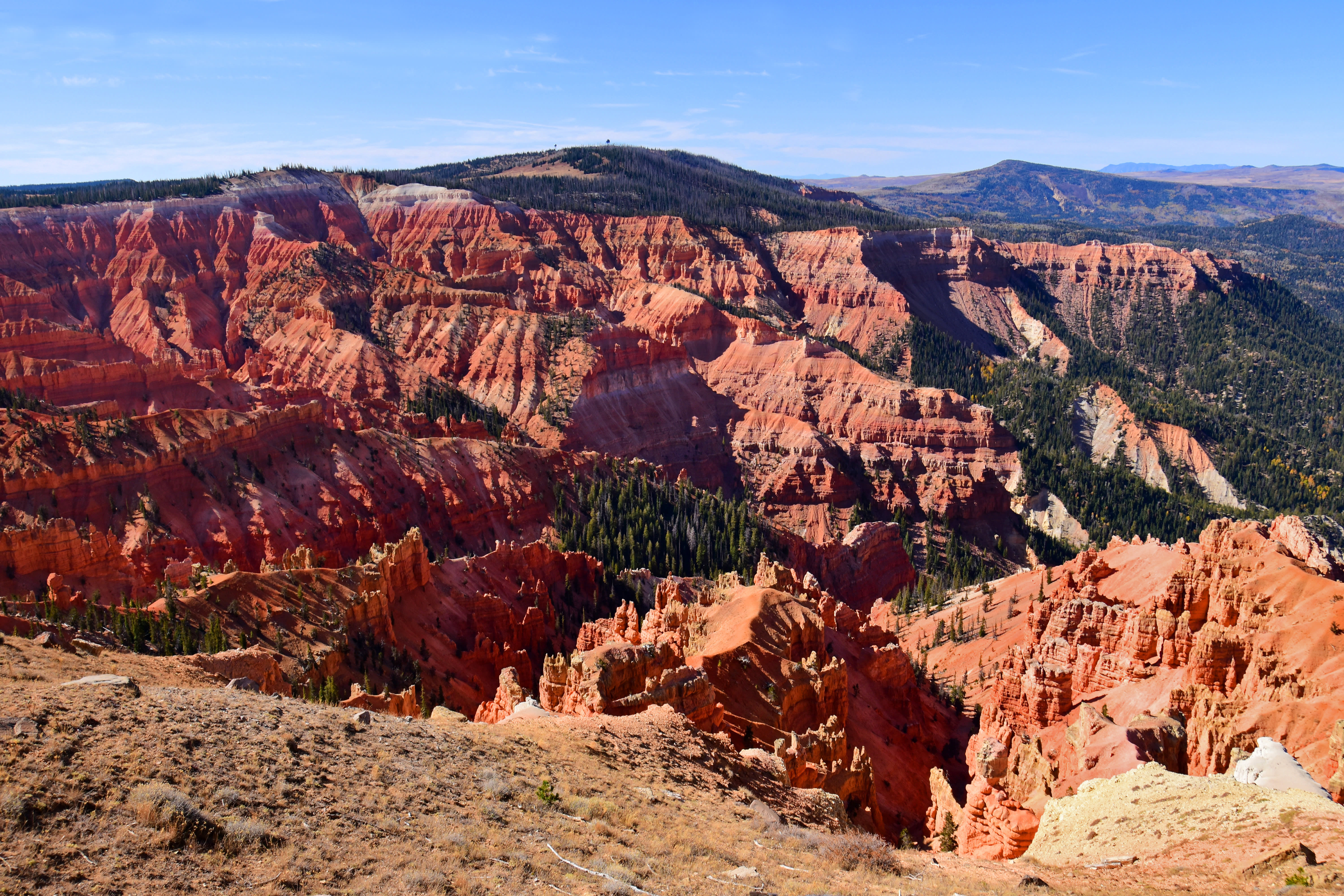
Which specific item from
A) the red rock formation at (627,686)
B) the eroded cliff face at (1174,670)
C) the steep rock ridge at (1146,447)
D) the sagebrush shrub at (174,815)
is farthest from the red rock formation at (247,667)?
the steep rock ridge at (1146,447)

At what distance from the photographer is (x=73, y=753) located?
17.8 m

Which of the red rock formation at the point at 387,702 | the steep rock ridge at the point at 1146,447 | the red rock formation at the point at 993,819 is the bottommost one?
the steep rock ridge at the point at 1146,447

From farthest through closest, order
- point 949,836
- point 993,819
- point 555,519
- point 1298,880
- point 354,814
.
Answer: point 555,519 < point 949,836 < point 993,819 < point 354,814 < point 1298,880

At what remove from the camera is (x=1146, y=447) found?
139500mm

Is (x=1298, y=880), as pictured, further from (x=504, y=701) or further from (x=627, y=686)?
(x=504, y=701)

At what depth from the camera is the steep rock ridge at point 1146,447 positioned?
5226 inches

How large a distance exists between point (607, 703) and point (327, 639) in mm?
18404

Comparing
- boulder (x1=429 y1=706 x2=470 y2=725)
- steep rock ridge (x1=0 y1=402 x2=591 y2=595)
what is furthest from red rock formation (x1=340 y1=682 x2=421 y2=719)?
steep rock ridge (x1=0 y1=402 x2=591 y2=595)

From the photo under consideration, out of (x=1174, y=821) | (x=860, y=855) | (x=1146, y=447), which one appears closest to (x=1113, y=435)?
(x=1146, y=447)

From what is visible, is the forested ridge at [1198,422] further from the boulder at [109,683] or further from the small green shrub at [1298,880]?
the boulder at [109,683]

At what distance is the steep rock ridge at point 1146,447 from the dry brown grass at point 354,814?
122 meters

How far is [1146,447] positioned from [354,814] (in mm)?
143823

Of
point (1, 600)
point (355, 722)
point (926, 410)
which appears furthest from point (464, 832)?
point (926, 410)

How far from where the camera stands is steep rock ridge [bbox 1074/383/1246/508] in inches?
5226
